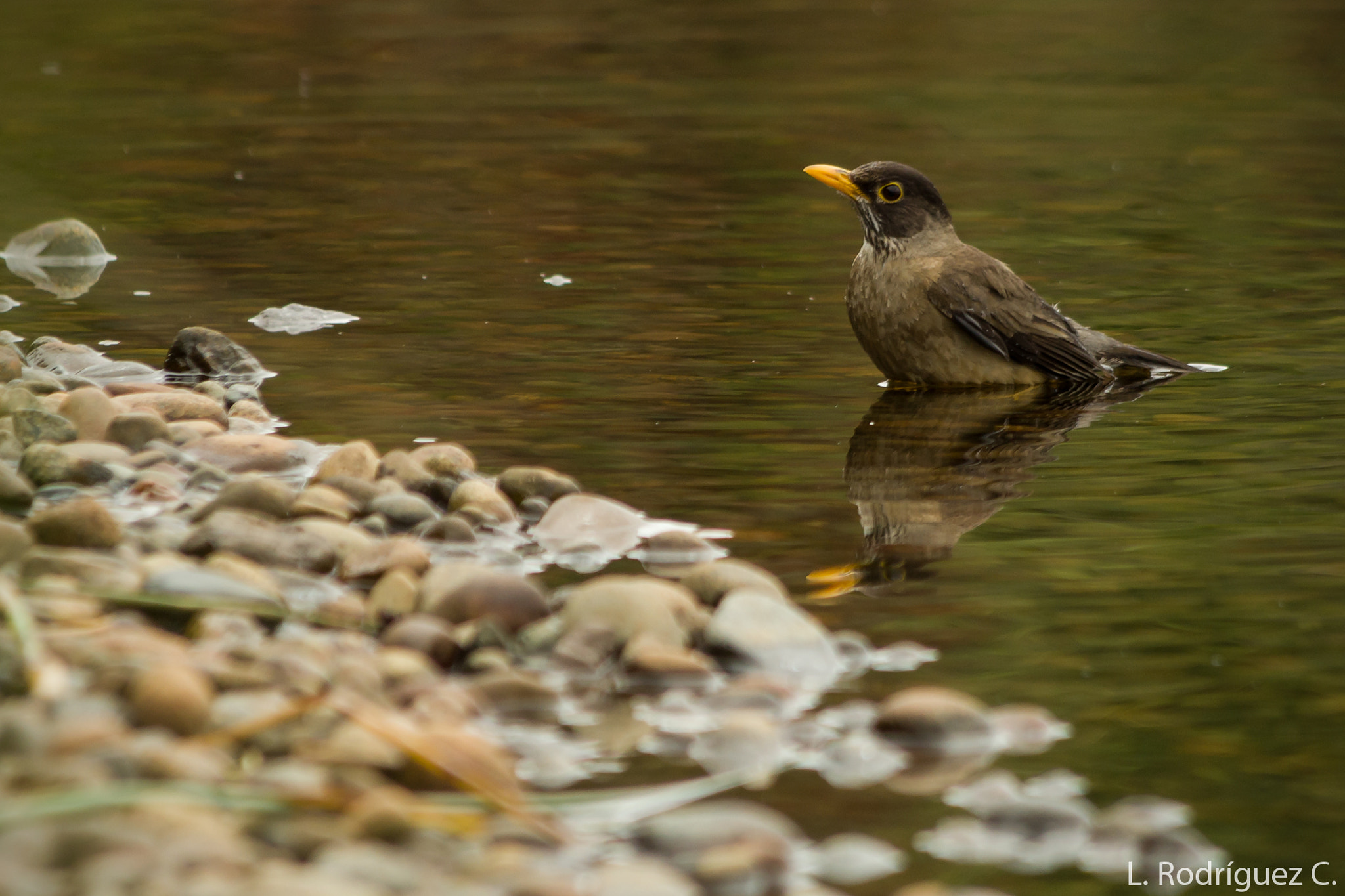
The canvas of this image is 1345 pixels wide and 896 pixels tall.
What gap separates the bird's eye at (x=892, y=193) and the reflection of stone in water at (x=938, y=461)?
0.89 m

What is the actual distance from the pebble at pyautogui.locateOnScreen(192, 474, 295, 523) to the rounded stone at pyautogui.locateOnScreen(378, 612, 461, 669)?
3.14ft

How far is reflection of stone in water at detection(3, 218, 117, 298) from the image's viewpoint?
9711 mm

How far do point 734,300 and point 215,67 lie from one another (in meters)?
10.6

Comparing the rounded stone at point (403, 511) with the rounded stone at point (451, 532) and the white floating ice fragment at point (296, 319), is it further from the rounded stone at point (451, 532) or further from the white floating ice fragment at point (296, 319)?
the white floating ice fragment at point (296, 319)

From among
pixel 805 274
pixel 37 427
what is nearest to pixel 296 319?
pixel 37 427

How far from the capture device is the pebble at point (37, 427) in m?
5.82

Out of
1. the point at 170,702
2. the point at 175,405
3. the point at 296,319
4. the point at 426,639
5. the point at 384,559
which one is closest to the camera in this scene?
the point at 170,702

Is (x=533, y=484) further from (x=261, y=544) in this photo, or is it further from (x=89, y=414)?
(x=89, y=414)

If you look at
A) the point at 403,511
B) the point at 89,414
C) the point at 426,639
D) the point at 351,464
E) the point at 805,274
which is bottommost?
the point at 426,639

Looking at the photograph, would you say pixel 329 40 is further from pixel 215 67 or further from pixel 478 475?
pixel 478 475

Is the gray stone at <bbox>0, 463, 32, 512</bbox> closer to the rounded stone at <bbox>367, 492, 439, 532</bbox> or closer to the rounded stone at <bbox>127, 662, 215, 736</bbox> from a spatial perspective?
the rounded stone at <bbox>367, 492, 439, 532</bbox>

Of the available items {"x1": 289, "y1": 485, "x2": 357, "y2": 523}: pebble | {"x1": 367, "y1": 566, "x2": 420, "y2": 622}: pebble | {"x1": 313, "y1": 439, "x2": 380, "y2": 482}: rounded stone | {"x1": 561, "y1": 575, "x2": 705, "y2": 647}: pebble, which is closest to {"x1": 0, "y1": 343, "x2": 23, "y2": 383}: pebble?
{"x1": 313, "y1": 439, "x2": 380, "y2": 482}: rounded stone

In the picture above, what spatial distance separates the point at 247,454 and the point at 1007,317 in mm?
3426

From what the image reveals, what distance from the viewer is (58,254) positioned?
394 inches
